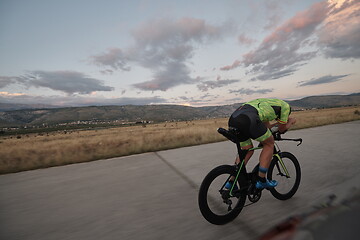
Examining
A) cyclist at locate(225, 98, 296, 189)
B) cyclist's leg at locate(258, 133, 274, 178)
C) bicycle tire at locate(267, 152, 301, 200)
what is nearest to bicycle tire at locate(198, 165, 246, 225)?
cyclist at locate(225, 98, 296, 189)

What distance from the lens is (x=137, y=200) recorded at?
3.11 meters

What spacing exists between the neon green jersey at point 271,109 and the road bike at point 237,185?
24cm

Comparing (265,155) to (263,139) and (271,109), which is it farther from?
(271,109)

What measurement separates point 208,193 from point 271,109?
1409 millimetres

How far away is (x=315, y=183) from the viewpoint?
3352 millimetres

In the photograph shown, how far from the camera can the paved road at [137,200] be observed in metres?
2.31

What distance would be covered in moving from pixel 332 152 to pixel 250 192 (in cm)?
430

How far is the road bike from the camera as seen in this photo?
88.8 inches

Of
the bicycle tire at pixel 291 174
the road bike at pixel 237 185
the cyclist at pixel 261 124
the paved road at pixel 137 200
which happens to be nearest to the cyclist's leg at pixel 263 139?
the cyclist at pixel 261 124

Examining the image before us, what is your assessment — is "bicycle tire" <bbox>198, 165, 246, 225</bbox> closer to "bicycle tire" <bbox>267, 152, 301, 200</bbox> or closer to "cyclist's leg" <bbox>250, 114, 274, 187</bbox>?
"cyclist's leg" <bbox>250, 114, 274, 187</bbox>

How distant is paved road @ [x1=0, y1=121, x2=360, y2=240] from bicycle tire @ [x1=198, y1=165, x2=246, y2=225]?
9cm

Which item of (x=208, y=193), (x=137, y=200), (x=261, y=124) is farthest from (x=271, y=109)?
(x=137, y=200)

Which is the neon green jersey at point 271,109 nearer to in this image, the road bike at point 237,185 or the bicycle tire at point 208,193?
the road bike at point 237,185

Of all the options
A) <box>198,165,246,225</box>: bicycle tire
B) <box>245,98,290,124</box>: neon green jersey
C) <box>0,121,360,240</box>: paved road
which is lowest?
<box>0,121,360,240</box>: paved road
